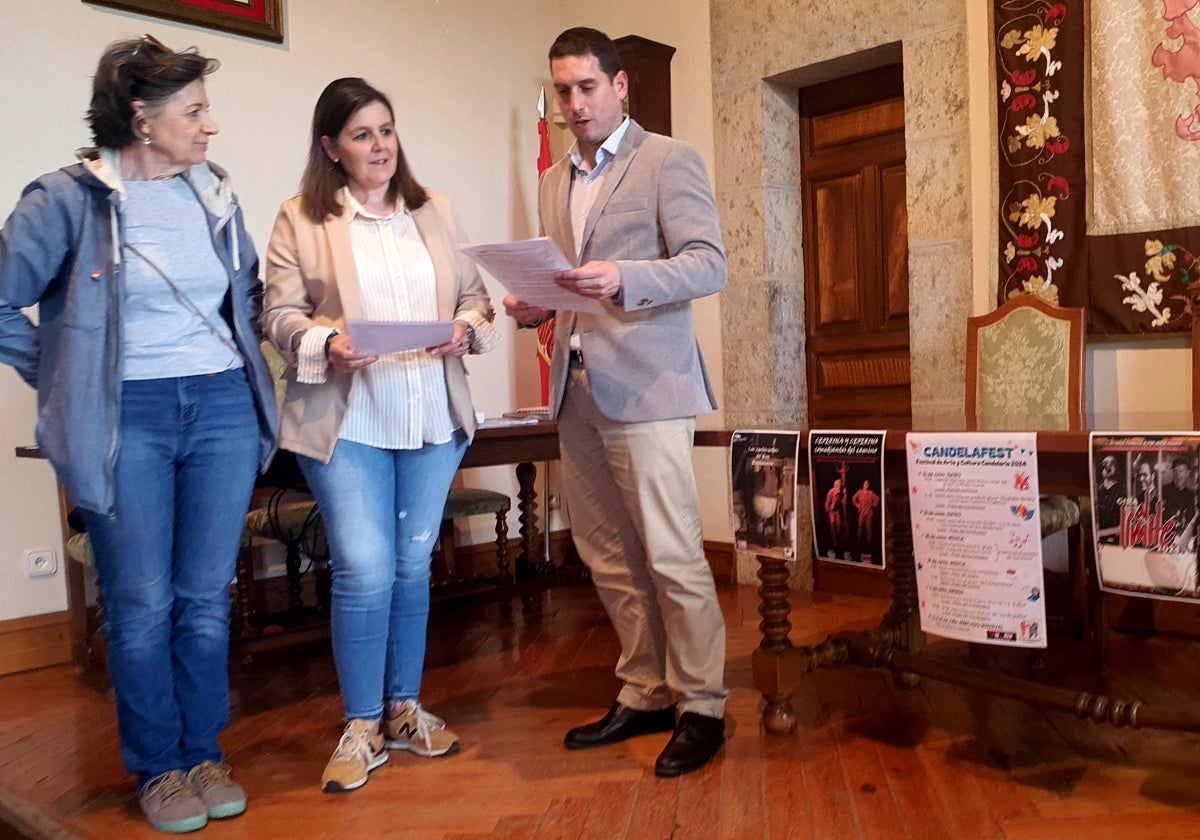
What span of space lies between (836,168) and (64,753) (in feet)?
10.9

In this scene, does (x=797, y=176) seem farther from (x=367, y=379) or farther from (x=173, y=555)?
(x=173, y=555)

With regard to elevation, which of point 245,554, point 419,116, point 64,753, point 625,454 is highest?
point 419,116

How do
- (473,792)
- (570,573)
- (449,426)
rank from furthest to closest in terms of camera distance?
1. (570,573)
2. (449,426)
3. (473,792)

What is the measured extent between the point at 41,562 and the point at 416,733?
179 cm

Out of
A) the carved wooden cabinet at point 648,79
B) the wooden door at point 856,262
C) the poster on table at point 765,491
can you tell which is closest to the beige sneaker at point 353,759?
the poster on table at point 765,491

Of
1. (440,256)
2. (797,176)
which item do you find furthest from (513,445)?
(797,176)

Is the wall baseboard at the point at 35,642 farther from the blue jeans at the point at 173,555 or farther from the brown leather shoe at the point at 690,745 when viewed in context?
the brown leather shoe at the point at 690,745

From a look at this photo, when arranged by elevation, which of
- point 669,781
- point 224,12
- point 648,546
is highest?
point 224,12

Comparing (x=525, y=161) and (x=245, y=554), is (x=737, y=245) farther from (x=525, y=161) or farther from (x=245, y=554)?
(x=245, y=554)

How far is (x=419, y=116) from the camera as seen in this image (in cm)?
416

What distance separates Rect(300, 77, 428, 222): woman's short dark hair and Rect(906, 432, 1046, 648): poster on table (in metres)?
1.19

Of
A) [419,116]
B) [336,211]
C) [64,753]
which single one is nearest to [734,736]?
[336,211]

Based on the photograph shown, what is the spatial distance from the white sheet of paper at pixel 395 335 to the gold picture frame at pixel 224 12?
2.29 m

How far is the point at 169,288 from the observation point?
1.83 m
